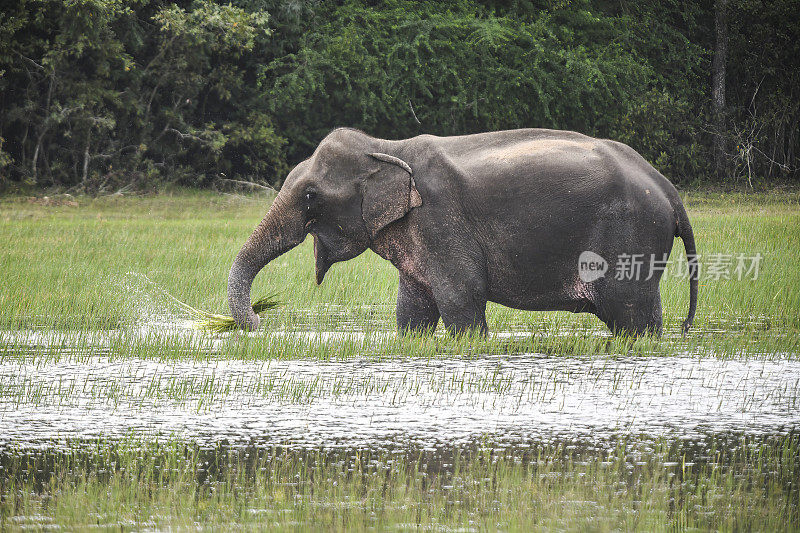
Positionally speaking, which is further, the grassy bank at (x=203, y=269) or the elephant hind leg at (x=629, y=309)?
the grassy bank at (x=203, y=269)

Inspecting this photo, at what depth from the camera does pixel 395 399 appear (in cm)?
623

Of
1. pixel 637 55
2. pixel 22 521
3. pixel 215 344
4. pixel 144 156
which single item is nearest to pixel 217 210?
pixel 144 156

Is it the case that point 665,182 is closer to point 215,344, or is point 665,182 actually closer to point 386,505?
point 215,344

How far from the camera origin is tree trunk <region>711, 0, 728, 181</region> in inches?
1086

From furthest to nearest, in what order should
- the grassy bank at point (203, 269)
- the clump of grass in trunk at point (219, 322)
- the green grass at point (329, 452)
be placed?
the grassy bank at point (203, 269) < the clump of grass in trunk at point (219, 322) < the green grass at point (329, 452)

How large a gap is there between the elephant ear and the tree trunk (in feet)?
67.7

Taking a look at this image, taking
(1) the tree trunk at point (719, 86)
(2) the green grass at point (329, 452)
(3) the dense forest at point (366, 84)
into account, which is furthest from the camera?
(1) the tree trunk at point (719, 86)

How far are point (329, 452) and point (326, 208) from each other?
328 centimetres

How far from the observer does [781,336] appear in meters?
8.33

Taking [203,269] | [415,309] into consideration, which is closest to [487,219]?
[415,309]

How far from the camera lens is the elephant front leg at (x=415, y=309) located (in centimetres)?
828

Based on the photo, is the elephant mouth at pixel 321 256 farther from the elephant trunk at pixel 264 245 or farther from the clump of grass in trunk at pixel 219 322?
the clump of grass in trunk at pixel 219 322

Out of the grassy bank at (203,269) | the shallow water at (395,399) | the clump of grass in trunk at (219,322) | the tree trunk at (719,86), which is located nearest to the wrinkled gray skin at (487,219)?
the clump of grass in trunk at (219,322)

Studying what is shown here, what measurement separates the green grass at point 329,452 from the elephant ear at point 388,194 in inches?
33.2
